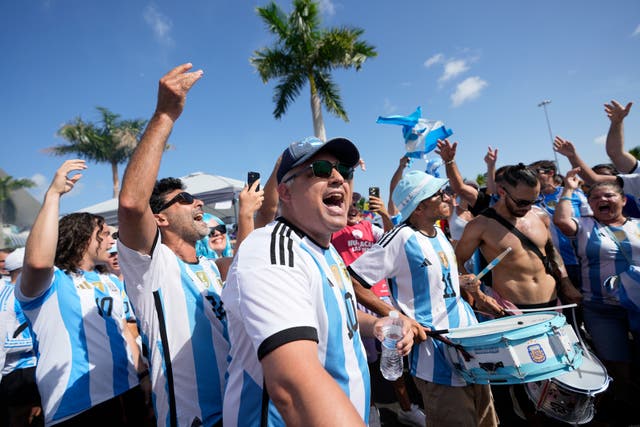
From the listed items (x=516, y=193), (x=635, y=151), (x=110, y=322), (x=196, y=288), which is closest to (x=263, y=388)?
(x=196, y=288)

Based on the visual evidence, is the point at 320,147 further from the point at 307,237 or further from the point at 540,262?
the point at 540,262

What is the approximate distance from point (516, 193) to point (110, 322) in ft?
13.4

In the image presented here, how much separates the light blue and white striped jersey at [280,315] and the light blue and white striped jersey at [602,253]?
3.58m

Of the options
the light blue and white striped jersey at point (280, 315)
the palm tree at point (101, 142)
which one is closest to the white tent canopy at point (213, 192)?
the light blue and white striped jersey at point (280, 315)

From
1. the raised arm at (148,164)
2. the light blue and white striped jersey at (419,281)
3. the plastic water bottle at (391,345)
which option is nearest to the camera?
the raised arm at (148,164)

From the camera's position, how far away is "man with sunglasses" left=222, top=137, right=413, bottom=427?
34.2 inches

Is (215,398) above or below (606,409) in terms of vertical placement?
above

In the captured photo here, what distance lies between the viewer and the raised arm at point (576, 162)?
4320 millimetres

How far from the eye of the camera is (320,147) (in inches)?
58.1

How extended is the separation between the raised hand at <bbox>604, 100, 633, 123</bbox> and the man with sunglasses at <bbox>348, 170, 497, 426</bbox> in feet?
10.6

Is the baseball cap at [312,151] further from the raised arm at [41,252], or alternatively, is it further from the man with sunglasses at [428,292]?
the raised arm at [41,252]

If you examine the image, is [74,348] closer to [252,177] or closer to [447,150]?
[252,177]

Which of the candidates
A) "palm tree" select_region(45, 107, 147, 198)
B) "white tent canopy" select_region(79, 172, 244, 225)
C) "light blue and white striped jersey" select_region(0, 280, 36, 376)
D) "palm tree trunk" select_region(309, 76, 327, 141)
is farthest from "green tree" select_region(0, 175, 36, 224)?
"light blue and white striped jersey" select_region(0, 280, 36, 376)

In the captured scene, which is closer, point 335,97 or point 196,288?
point 196,288
